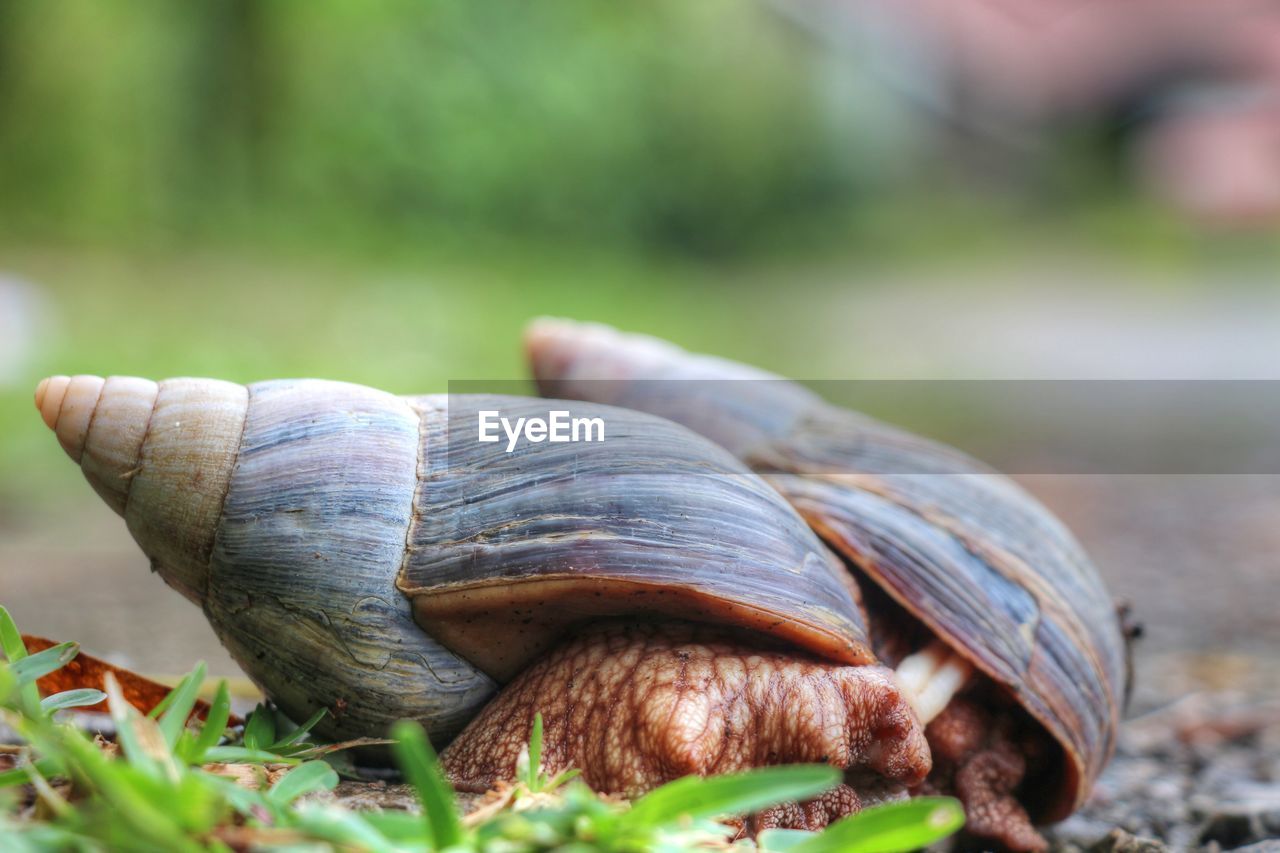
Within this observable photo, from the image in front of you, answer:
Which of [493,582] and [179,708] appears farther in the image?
[493,582]

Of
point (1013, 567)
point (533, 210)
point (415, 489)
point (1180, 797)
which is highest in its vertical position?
point (533, 210)

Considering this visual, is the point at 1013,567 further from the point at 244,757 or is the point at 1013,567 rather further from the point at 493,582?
the point at 244,757

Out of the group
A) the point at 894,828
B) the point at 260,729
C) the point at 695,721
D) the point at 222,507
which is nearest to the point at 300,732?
the point at 260,729

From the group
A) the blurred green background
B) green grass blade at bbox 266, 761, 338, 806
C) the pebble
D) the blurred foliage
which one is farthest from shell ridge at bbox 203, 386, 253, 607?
the blurred foliage

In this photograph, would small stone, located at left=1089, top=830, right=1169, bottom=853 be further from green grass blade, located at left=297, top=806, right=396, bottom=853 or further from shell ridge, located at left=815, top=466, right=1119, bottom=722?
green grass blade, located at left=297, top=806, right=396, bottom=853

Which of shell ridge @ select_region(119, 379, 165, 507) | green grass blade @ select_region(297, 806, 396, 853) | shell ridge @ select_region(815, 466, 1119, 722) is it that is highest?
shell ridge @ select_region(119, 379, 165, 507)

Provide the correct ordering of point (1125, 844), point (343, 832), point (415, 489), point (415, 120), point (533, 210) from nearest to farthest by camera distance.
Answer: point (343, 832)
point (415, 489)
point (1125, 844)
point (415, 120)
point (533, 210)

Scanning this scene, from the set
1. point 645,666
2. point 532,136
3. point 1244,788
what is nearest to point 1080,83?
point 532,136
